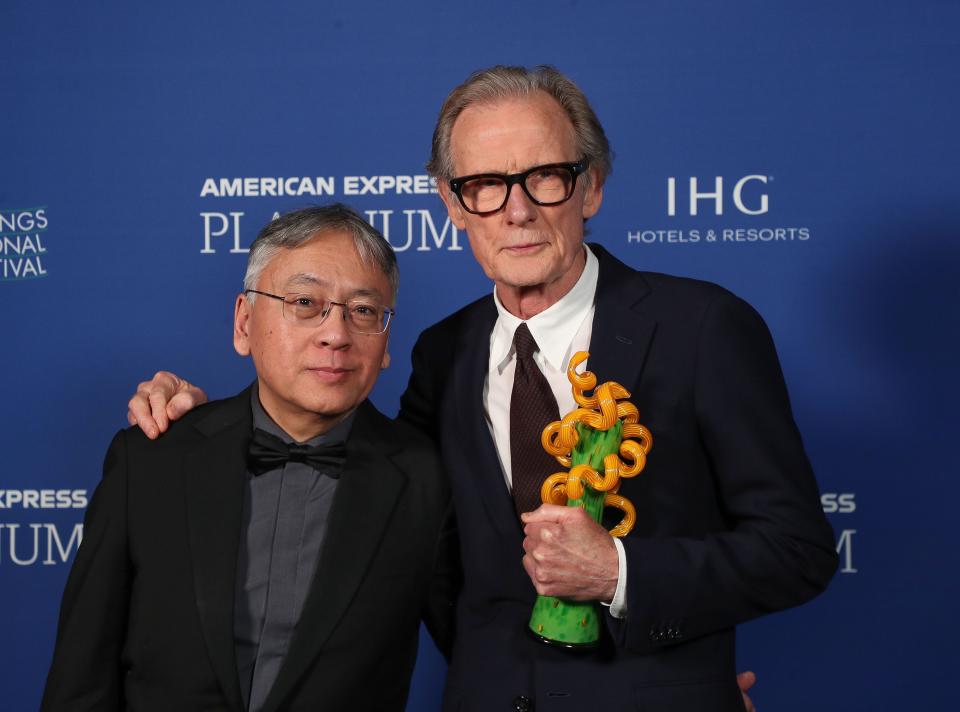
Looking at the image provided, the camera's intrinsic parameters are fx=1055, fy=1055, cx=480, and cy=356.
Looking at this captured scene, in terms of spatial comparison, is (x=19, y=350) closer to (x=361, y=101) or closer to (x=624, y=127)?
(x=361, y=101)

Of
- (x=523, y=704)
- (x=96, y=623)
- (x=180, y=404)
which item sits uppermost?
(x=180, y=404)

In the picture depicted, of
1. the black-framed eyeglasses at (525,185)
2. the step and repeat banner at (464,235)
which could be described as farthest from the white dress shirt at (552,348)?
the step and repeat banner at (464,235)

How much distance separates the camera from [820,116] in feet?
10.1

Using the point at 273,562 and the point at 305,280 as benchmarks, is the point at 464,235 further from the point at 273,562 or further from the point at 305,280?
the point at 273,562

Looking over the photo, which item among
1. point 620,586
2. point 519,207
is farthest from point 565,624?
point 519,207

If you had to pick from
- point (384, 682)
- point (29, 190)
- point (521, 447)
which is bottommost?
point (384, 682)

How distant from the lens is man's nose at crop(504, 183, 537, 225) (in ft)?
6.28

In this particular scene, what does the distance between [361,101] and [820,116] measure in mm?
1365

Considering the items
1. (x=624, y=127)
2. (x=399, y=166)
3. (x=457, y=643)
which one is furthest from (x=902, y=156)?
(x=457, y=643)

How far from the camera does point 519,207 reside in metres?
1.92

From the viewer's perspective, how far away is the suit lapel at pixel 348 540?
184cm

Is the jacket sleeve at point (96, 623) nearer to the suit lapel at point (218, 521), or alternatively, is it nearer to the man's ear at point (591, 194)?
the suit lapel at point (218, 521)

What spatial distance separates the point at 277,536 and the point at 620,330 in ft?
2.38

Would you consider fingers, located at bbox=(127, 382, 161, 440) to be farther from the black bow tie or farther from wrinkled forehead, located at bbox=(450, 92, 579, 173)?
wrinkled forehead, located at bbox=(450, 92, 579, 173)
